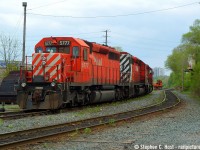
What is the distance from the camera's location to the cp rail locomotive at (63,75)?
16844mm

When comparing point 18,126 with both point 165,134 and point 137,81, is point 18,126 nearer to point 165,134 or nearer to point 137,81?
point 165,134

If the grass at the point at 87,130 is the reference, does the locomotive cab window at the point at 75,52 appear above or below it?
above

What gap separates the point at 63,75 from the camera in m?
17.3

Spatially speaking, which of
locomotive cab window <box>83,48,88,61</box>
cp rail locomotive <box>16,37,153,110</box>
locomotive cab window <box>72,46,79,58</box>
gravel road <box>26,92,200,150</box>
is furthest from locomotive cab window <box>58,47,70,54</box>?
gravel road <box>26,92,200,150</box>

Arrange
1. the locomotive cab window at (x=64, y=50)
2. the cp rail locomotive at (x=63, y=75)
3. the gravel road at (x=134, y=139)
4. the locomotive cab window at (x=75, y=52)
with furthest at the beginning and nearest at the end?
the locomotive cab window at (x=64, y=50), the locomotive cab window at (x=75, y=52), the cp rail locomotive at (x=63, y=75), the gravel road at (x=134, y=139)

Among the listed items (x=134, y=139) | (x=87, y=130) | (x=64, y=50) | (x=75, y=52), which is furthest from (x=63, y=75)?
(x=134, y=139)

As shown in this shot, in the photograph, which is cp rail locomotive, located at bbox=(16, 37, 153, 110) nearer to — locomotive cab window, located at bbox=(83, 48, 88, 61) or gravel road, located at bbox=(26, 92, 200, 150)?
locomotive cab window, located at bbox=(83, 48, 88, 61)

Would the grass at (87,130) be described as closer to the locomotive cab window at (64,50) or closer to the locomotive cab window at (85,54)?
the locomotive cab window at (64,50)

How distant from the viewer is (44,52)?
18.4 meters

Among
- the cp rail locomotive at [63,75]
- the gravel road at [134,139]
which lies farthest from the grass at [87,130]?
the cp rail locomotive at [63,75]

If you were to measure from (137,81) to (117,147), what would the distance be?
86.3ft

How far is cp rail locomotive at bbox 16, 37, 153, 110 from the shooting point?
1684 centimetres

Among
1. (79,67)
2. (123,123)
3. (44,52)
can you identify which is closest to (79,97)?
(79,67)

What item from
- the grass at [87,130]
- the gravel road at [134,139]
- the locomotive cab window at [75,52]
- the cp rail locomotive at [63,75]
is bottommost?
the gravel road at [134,139]
